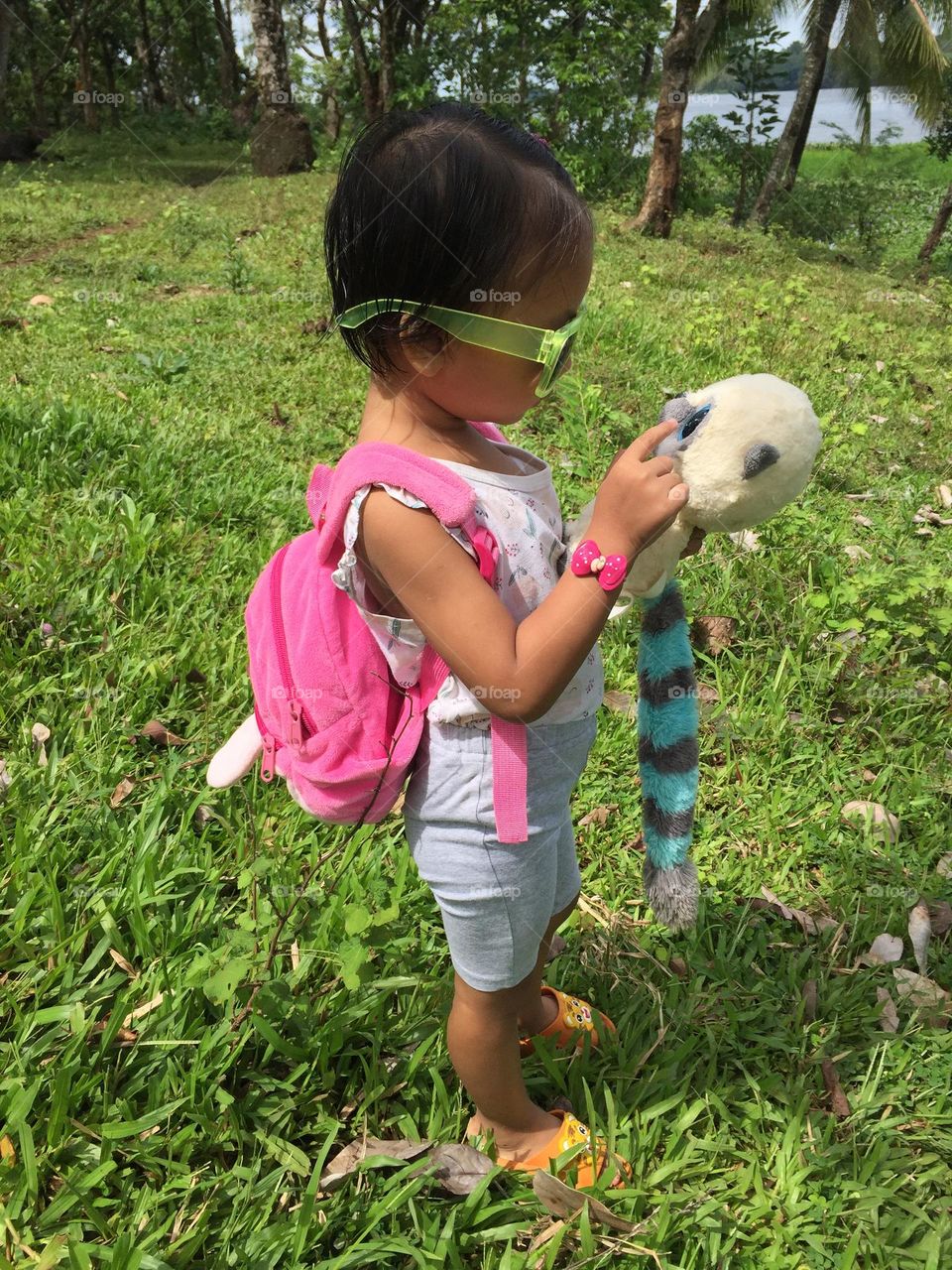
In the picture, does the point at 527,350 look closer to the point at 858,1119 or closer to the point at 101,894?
the point at 101,894

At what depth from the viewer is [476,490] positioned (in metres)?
1.27

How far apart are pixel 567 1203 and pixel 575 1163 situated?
0.09 meters

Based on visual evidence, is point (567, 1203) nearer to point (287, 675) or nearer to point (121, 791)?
point (287, 675)

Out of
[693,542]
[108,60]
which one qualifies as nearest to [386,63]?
[693,542]

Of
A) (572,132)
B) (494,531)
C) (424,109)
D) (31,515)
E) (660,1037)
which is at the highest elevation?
(572,132)

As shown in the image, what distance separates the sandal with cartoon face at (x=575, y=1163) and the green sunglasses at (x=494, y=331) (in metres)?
1.41

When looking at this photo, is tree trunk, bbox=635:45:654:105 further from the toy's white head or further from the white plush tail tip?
the white plush tail tip

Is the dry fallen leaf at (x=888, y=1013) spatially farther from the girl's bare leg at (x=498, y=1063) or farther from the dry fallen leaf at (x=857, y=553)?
the dry fallen leaf at (x=857, y=553)

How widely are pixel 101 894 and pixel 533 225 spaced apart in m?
1.62

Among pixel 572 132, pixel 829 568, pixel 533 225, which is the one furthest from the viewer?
pixel 572 132

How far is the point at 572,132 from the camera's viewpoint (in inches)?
578

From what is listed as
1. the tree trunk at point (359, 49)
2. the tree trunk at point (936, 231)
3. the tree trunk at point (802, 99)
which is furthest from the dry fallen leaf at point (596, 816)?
the tree trunk at point (359, 49)

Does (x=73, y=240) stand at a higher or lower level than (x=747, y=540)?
higher

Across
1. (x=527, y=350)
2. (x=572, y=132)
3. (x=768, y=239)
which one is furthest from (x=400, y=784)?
(x=572, y=132)
